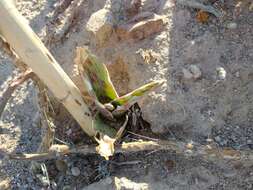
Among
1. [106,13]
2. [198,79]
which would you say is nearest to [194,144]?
[198,79]

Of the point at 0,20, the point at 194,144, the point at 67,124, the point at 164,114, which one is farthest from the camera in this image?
the point at 67,124

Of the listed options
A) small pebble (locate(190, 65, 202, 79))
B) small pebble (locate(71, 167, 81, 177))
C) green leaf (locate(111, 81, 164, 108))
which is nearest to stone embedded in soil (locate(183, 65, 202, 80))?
small pebble (locate(190, 65, 202, 79))

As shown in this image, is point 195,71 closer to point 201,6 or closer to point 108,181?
point 201,6

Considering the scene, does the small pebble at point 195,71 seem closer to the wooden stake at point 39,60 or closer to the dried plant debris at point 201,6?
the dried plant debris at point 201,6

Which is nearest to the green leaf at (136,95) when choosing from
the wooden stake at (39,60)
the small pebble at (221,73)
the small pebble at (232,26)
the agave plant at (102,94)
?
the agave plant at (102,94)

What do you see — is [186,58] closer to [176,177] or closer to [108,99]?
[108,99]

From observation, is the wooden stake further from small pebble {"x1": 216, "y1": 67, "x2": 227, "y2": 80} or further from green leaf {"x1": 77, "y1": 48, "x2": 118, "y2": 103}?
small pebble {"x1": 216, "y1": 67, "x2": 227, "y2": 80}
